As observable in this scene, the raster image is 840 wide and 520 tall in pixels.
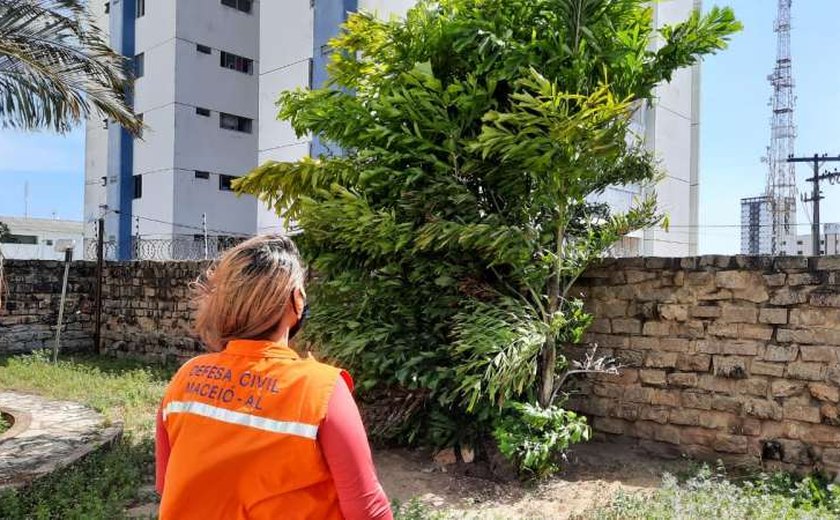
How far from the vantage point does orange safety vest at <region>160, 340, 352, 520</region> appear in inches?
56.1

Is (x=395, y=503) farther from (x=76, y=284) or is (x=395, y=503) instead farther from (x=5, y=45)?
(x=76, y=284)

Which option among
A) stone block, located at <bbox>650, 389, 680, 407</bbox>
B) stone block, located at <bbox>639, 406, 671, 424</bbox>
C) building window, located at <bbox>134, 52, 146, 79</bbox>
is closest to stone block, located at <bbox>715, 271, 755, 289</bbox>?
A: stone block, located at <bbox>650, 389, 680, 407</bbox>

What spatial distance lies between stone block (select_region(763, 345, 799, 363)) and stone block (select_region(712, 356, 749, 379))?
160mm

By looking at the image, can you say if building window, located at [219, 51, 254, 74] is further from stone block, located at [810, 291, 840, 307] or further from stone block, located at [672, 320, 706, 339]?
stone block, located at [810, 291, 840, 307]

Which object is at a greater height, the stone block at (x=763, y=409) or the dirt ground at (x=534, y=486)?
the stone block at (x=763, y=409)

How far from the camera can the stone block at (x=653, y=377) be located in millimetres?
5328

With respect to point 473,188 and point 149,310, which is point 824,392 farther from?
point 149,310

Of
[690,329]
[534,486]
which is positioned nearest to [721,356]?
[690,329]

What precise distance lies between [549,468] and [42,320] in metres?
10.0

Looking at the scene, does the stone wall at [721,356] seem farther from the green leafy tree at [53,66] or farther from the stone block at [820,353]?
the green leafy tree at [53,66]

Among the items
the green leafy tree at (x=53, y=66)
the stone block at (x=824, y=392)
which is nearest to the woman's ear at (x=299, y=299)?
the stone block at (x=824, y=392)

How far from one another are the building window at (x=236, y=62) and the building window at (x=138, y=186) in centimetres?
485

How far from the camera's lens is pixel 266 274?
1.57 metres

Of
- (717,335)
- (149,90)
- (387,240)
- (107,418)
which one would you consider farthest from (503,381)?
(149,90)
